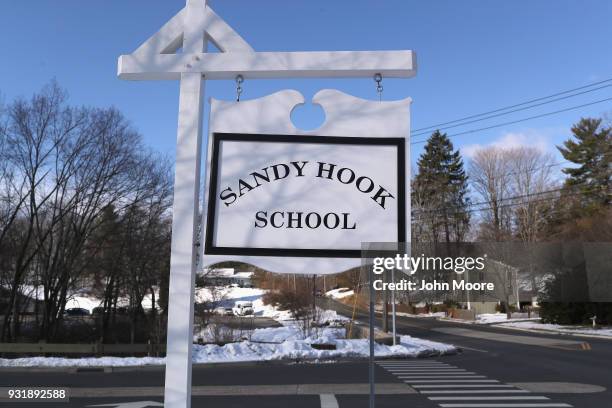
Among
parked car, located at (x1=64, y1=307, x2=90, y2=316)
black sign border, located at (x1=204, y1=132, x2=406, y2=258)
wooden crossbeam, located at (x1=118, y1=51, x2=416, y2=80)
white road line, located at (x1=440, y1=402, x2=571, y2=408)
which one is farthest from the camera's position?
parked car, located at (x1=64, y1=307, x2=90, y2=316)

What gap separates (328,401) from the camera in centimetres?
983

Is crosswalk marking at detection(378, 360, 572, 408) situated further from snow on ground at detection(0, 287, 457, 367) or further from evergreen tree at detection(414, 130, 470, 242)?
evergreen tree at detection(414, 130, 470, 242)

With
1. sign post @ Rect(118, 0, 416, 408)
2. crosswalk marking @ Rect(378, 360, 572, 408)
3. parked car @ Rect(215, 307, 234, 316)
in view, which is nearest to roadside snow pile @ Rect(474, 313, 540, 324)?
parked car @ Rect(215, 307, 234, 316)

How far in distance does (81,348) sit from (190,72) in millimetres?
19391

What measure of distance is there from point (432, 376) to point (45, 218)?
17684 mm

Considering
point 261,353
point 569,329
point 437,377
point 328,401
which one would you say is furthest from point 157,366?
point 569,329

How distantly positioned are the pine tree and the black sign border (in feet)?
131

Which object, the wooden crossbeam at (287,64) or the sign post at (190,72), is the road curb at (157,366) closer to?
the sign post at (190,72)

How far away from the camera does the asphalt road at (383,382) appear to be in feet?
31.9

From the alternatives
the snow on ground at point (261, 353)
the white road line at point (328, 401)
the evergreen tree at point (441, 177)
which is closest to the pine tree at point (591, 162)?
the evergreen tree at point (441, 177)

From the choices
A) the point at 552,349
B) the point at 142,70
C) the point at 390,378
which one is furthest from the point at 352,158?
the point at 552,349

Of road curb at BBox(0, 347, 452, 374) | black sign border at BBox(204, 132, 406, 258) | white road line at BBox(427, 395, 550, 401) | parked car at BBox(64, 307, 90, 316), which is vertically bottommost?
road curb at BBox(0, 347, 452, 374)

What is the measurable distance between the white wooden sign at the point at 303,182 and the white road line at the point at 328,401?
26.0 feet

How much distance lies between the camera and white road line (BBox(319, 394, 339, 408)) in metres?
9.39
